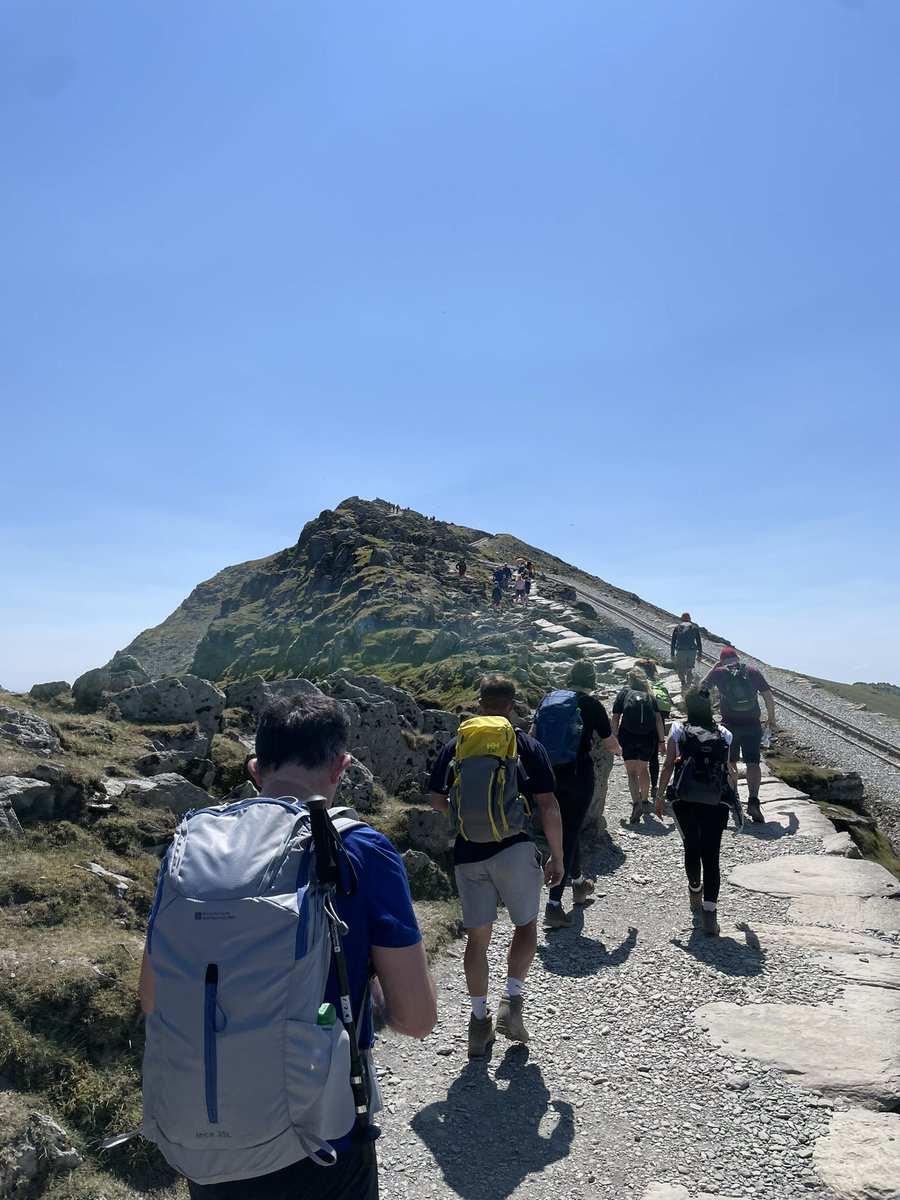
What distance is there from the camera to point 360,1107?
2.38 metres

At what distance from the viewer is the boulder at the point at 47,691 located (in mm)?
Answer: 12961

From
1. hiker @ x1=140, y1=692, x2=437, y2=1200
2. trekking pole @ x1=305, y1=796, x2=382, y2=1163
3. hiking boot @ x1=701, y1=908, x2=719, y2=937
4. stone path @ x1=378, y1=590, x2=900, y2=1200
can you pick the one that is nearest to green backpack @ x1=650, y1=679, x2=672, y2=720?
stone path @ x1=378, y1=590, x2=900, y2=1200

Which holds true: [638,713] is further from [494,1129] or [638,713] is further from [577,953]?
[494,1129]

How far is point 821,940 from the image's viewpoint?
26.2 feet

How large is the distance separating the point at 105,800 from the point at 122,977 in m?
2.98

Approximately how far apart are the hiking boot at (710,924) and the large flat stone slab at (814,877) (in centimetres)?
160

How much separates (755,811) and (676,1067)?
23.4 feet

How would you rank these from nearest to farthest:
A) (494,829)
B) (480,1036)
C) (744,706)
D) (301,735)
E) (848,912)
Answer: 1. (301,735)
2. (494,829)
3. (480,1036)
4. (848,912)
5. (744,706)

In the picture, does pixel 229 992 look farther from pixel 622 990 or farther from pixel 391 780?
pixel 391 780

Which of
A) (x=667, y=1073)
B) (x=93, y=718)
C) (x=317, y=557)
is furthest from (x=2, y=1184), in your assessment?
(x=317, y=557)

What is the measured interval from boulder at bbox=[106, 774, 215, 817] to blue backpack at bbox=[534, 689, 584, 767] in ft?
11.9

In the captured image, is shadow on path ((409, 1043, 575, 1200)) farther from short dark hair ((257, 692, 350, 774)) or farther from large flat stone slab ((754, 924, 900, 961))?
large flat stone slab ((754, 924, 900, 961))

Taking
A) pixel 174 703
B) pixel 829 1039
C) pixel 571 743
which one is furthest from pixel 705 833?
pixel 174 703

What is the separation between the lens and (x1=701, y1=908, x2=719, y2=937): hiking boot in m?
8.06
